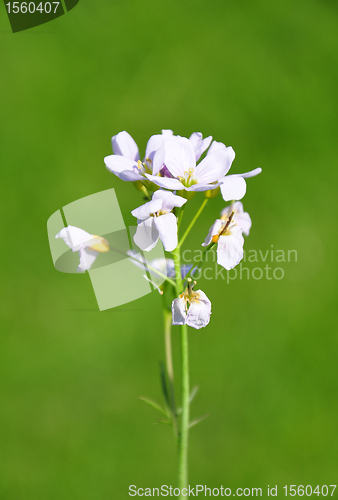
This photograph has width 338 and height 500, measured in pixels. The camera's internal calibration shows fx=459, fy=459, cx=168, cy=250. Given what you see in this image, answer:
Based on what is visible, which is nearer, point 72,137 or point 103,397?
point 103,397

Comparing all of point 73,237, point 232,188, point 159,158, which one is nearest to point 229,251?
point 232,188

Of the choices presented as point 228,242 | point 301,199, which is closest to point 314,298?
point 301,199

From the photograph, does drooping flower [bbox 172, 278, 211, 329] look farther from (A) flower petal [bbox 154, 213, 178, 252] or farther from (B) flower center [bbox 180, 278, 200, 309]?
(A) flower petal [bbox 154, 213, 178, 252]

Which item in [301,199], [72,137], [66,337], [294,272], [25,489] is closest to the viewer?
[25,489]

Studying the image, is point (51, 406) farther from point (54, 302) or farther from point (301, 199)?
point (301, 199)

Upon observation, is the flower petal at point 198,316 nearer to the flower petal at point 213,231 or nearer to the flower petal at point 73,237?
the flower petal at point 213,231

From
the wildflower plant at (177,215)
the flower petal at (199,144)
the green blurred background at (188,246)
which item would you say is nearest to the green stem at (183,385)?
the wildflower plant at (177,215)
